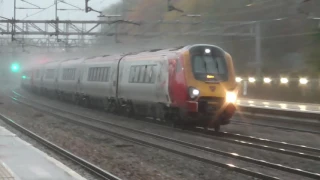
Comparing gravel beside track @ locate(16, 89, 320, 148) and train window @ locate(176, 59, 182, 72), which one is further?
train window @ locate(176, 59, 182, 72)

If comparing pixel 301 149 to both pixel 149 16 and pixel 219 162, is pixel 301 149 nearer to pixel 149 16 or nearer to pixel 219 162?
pixel 219 162

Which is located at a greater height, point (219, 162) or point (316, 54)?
point (316, 54)

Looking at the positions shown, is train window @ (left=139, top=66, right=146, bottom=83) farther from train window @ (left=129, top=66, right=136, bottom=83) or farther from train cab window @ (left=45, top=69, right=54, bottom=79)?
train cab window @ (left=45, top=69, right=54, bottom=79)

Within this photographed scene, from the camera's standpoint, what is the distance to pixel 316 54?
31688 mm

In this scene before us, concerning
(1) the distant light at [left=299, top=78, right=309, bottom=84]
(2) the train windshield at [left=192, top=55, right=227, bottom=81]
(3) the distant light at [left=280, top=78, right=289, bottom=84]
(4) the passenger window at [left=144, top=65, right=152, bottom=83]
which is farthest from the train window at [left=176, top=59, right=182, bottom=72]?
(3) the distant light at [left=280, top=78, right=289, bottom=84]

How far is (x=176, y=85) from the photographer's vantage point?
15.6 m

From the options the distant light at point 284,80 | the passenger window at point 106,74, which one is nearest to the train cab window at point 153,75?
the passenger window at point 106,74

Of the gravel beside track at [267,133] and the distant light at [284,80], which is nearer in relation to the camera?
the gravel beside track at [267,133]

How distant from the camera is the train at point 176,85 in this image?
15.2m

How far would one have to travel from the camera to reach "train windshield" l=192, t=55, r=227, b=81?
1556 centimetres

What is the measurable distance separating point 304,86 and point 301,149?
58.3 ft

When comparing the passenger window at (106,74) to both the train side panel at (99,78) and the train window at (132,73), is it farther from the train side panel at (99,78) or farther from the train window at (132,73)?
the train window at (132,73)

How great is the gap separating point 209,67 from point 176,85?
1.29 metres

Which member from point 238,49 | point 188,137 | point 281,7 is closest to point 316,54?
point 281,7
